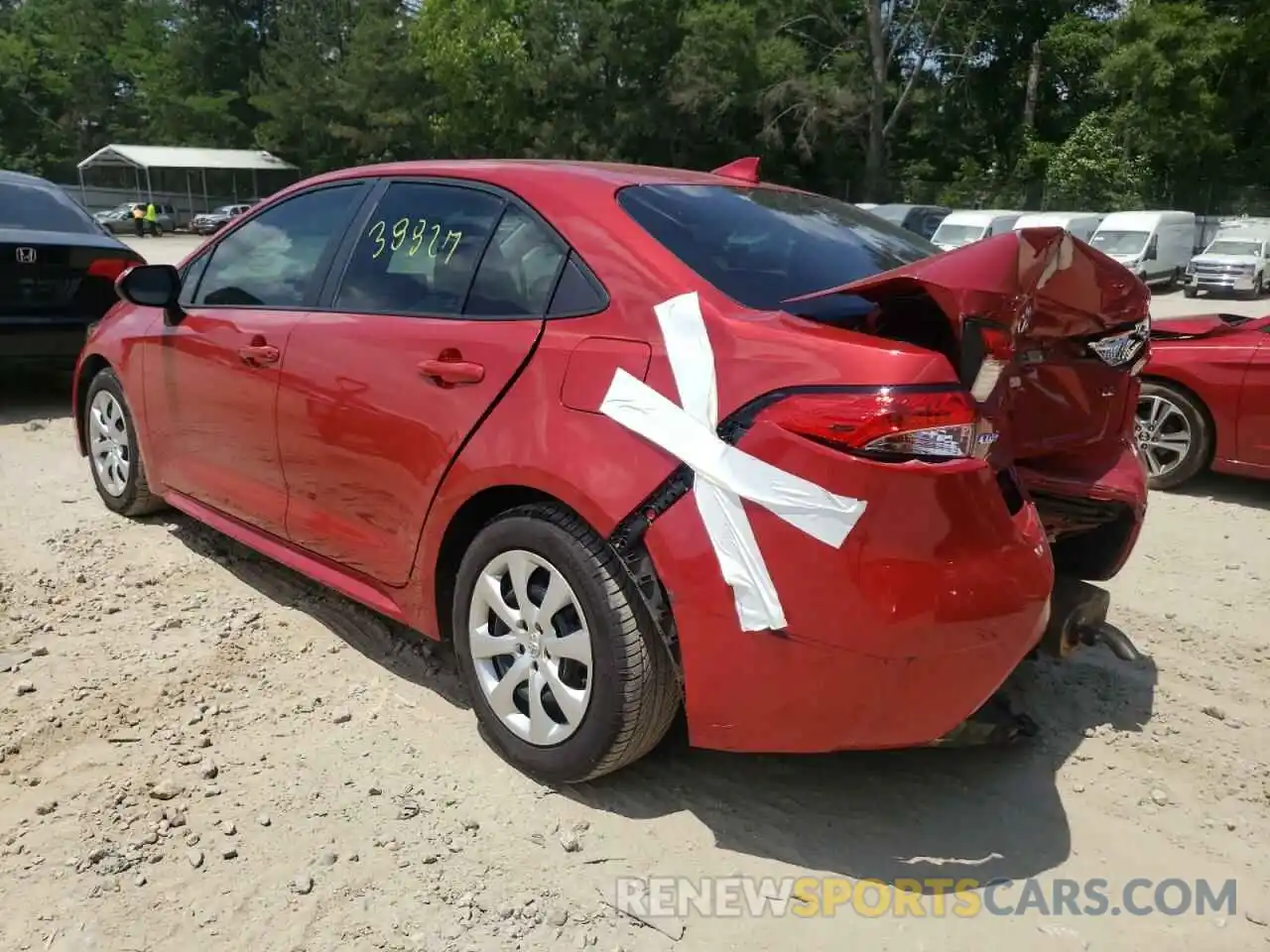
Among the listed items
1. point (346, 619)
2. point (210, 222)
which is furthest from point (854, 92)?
point (346, 619)

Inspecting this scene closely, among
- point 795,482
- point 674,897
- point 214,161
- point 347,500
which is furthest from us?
point 214,161

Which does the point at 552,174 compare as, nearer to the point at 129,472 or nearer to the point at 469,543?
Answer: the point at 469,543

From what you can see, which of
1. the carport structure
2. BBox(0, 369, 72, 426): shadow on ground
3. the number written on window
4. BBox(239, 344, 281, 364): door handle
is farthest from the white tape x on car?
the carport structure

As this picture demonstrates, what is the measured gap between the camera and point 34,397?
312 inches

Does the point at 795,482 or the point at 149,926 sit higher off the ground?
the point at 795,482

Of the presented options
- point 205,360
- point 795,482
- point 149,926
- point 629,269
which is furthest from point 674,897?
point 205,360

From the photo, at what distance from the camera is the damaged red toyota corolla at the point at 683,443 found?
2.34 m

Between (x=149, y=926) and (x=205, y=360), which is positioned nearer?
(x=149, y=926)

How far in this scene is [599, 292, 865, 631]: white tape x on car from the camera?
2.31 meters

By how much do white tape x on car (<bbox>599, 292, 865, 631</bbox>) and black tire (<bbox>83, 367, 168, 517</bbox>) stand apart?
3.02 m

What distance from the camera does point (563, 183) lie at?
3.03 meters

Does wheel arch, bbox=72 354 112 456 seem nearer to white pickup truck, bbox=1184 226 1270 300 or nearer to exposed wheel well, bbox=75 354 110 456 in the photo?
exposed wheel well, bbox=75 354 110 456

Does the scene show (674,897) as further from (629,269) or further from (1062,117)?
(1062,117)

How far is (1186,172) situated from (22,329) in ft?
125
